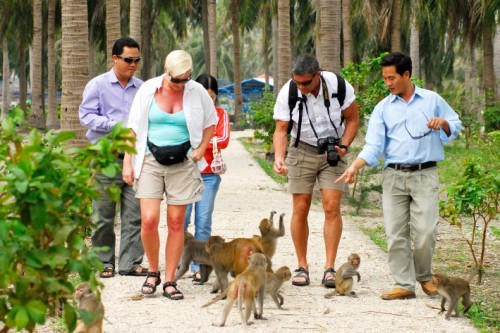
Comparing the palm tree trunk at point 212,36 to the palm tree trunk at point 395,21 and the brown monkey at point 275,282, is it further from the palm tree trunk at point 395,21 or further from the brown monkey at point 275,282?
the brown monkey at point 275,282

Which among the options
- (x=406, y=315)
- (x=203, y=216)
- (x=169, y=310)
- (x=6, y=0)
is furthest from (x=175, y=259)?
(x=6, y=0)

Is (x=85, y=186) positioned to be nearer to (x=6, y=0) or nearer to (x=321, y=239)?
(x=321, y=239)

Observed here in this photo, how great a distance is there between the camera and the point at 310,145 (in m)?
8.62

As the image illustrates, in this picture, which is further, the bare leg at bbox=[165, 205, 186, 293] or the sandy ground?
the bare leg at bbox=[165, 205, 186, 293]

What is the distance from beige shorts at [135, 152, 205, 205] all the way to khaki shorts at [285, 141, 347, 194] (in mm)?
1077

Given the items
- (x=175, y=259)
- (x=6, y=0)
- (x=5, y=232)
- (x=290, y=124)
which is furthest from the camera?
(x=6, y=0)

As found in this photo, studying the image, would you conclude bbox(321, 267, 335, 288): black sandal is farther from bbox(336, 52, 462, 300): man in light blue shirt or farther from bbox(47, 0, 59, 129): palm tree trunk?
bbox(47, 0, 59, 129): palm tree trunk

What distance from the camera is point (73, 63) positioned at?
11.5 m

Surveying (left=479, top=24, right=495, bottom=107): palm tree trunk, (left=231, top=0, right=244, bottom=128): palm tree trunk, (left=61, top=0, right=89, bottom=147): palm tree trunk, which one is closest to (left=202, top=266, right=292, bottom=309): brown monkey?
(left=61, top=0, right=89, bottom=147): palm tree trunk

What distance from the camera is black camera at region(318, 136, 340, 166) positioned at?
8.41 meters

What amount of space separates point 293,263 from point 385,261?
0.96m

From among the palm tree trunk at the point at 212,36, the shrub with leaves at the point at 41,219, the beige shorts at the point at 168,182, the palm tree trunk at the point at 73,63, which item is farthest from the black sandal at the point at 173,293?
the palm tree trunk at the point at 212,36

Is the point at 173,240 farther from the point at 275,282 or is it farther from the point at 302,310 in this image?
the point at 302,310

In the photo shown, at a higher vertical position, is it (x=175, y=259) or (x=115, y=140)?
(x=115, y=140)
